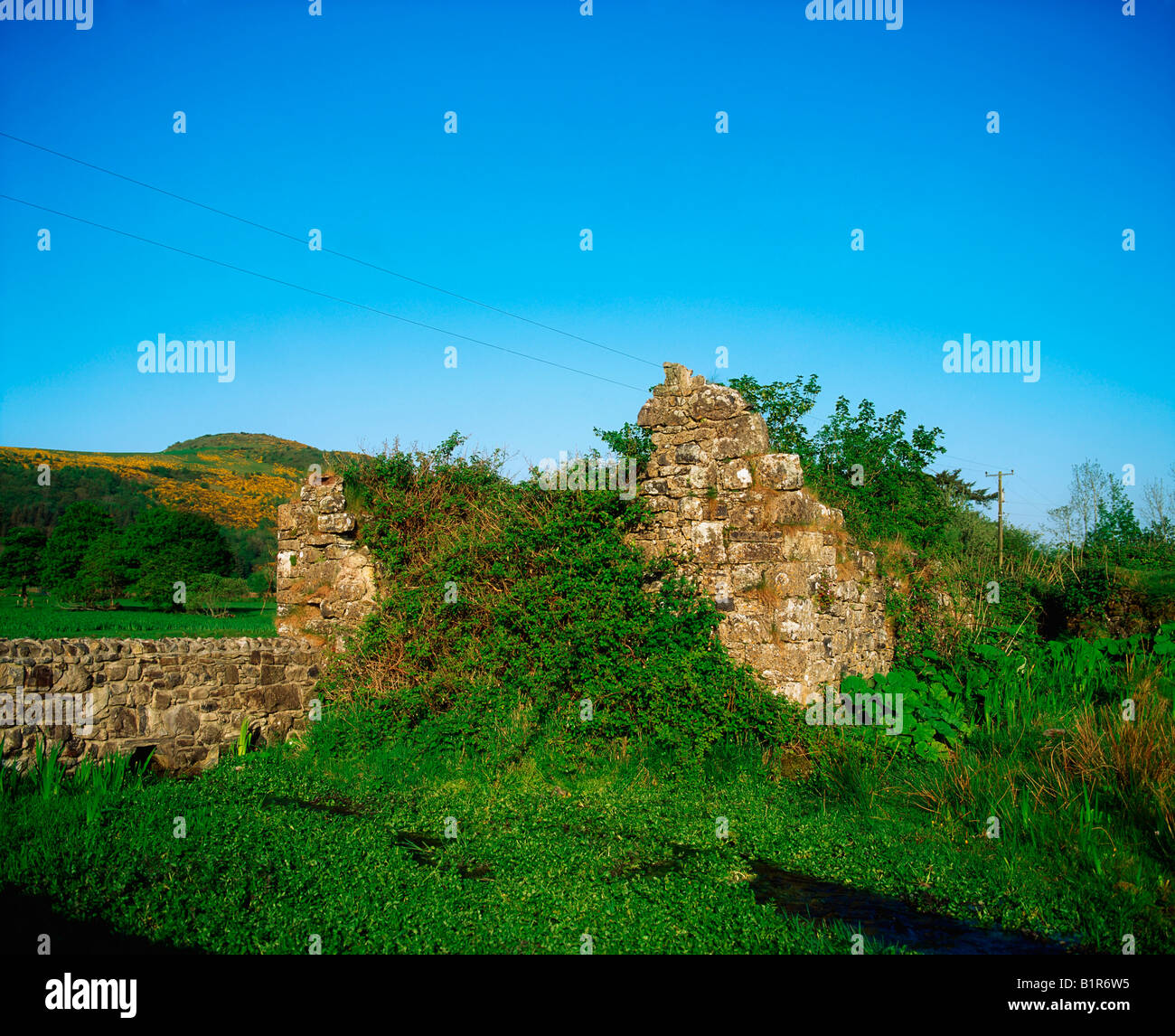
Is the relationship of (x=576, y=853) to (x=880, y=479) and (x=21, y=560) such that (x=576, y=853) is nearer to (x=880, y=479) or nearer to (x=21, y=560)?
(x=880, y=479)

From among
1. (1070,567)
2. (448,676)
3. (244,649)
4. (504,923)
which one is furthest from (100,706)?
(1070,567)

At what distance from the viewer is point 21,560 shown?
45.8 m

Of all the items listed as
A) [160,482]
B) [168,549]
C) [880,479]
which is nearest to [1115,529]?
[880,479]

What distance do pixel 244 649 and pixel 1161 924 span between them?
8.60m

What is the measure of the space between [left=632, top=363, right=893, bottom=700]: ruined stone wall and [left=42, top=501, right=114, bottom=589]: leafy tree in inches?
1870

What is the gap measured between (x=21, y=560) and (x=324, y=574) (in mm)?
48758

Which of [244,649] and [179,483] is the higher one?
[179,483]

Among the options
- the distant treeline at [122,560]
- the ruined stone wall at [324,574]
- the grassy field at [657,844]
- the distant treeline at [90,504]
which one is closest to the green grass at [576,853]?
the grassy field at [657,844]

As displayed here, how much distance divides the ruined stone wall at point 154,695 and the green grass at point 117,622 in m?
16.4

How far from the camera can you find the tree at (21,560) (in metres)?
45.8

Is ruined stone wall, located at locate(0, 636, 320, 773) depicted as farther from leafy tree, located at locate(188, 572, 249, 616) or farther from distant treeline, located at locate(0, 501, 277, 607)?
leafy tree, located at locate(188, 572, 249, 616)
